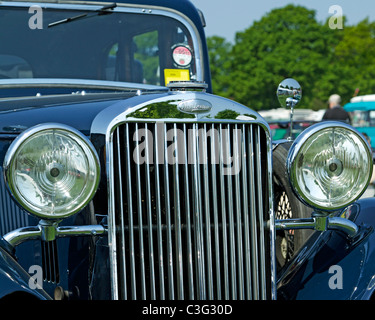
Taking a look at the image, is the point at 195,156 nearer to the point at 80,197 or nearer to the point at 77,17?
the point at 80,197

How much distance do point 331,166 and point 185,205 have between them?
0.59 m

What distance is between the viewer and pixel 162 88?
3494 mm

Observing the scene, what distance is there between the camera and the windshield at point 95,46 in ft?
10.7

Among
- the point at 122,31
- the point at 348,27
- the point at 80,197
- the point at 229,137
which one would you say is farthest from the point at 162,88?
the point at 348,27

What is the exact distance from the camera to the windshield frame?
3.34m

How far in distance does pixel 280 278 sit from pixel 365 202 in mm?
525

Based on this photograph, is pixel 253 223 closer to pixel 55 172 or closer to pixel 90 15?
pixel 55 172

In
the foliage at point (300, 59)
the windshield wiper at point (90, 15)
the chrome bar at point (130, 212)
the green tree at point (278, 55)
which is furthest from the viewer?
the green tree at point (278, 55)

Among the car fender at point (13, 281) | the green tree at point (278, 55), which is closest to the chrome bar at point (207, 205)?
the car fender at point (13, 281)

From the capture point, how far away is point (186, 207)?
2.30m

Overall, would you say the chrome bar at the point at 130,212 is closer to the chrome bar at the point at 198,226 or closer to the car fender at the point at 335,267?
the chrome bar at the point at 198,226

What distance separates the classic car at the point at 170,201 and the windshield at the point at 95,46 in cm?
54

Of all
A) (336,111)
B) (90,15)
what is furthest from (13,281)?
(336,111)

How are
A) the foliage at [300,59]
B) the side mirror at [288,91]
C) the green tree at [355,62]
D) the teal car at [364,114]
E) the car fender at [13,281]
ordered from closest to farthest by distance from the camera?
1. the car fender at [13,281]
2. the side mirror at [288,91]
3. the teal car at [364,114]
4. the green tree at [355,62]
5. the foliage at [300,59]
